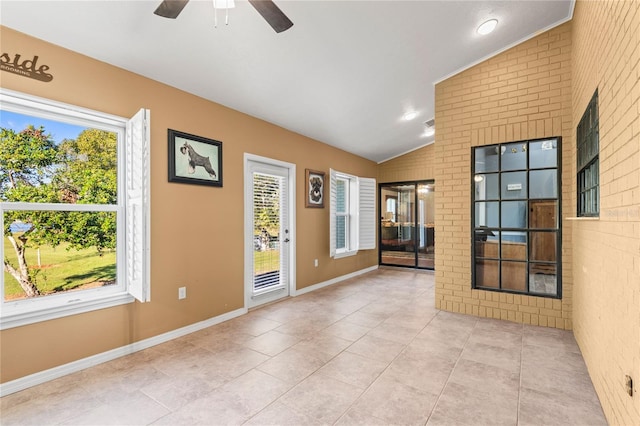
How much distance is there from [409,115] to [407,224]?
2892mm

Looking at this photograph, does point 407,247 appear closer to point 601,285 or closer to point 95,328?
point 601,285

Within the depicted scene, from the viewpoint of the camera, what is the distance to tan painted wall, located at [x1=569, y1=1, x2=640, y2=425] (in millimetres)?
1445

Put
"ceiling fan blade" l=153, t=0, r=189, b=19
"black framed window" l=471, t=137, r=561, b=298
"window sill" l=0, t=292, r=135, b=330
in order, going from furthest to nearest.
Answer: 1. "black framed window" l=471, t=137, r=561, b=298
2. "window sill" l=0, t=292, r=135, b=330
3. "ceiling fan blade" l=153, t=0, r=189, b=19

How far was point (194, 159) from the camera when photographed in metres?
3.35

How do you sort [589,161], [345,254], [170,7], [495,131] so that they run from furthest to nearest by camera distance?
1. [345,254]
2. [495,131]
3. [589,161]
4. [170,7]

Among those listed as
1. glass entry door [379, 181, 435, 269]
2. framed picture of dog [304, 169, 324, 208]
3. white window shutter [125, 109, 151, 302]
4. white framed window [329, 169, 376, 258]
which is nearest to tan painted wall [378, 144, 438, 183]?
glass entry door [379, 181, 435, 269]

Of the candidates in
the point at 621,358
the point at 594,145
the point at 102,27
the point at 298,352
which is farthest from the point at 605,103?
the point at 102,27

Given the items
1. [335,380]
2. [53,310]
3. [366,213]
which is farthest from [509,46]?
[53,310]

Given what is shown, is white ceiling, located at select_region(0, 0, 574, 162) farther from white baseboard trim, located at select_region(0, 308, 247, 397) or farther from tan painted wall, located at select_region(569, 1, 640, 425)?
white baseboard trim, located at select_region(0, 308, 247, 397)

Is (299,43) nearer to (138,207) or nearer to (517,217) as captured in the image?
(138,207)

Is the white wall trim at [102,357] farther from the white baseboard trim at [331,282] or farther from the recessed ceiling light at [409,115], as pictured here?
the recessed ceiling light at [409,115]

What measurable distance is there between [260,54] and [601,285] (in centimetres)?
327

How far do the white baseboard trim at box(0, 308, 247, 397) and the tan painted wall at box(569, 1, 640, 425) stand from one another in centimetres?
342

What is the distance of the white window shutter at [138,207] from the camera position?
251cm
